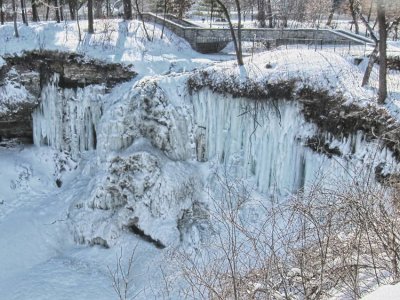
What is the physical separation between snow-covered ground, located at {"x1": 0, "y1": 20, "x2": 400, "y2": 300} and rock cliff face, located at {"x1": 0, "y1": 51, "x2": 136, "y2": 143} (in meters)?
0.49

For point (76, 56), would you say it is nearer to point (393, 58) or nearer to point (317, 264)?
point (393, 58)

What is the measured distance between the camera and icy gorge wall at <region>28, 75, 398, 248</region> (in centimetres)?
1467

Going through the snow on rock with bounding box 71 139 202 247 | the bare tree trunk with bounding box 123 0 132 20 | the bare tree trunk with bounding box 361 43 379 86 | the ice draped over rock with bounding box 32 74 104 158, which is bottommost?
the snow on rock with bounding box 71 139 202 247

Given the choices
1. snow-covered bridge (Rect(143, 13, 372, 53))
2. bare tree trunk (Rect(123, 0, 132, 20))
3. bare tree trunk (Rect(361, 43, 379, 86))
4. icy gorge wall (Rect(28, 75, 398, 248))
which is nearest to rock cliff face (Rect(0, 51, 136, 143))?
icy gorge wall (Rect(28, 75, 398, 248))

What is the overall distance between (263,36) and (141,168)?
10.0 metres

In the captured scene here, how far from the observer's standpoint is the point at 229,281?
21.8 ft

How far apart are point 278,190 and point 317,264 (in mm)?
8432

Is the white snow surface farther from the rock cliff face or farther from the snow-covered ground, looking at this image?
the rock cliff face

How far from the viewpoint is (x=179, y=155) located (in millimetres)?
16297

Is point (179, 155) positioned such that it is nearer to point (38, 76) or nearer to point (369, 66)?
point (369, 66)

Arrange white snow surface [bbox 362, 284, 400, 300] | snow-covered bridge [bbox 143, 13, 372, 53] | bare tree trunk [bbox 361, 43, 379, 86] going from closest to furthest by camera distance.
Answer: white snow surface [bbox 362, 284, 400, 300] < bare tree trunk [bbox 361, 43, 379, 86] < snow-covered bridge [bbox 143, 13, 372, 53]

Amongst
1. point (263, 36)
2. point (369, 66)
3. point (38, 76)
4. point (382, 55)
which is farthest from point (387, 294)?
point (263, 36)

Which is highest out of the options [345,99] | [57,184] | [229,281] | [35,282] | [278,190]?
[345,99]

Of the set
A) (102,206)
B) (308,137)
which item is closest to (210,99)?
(308,137)
